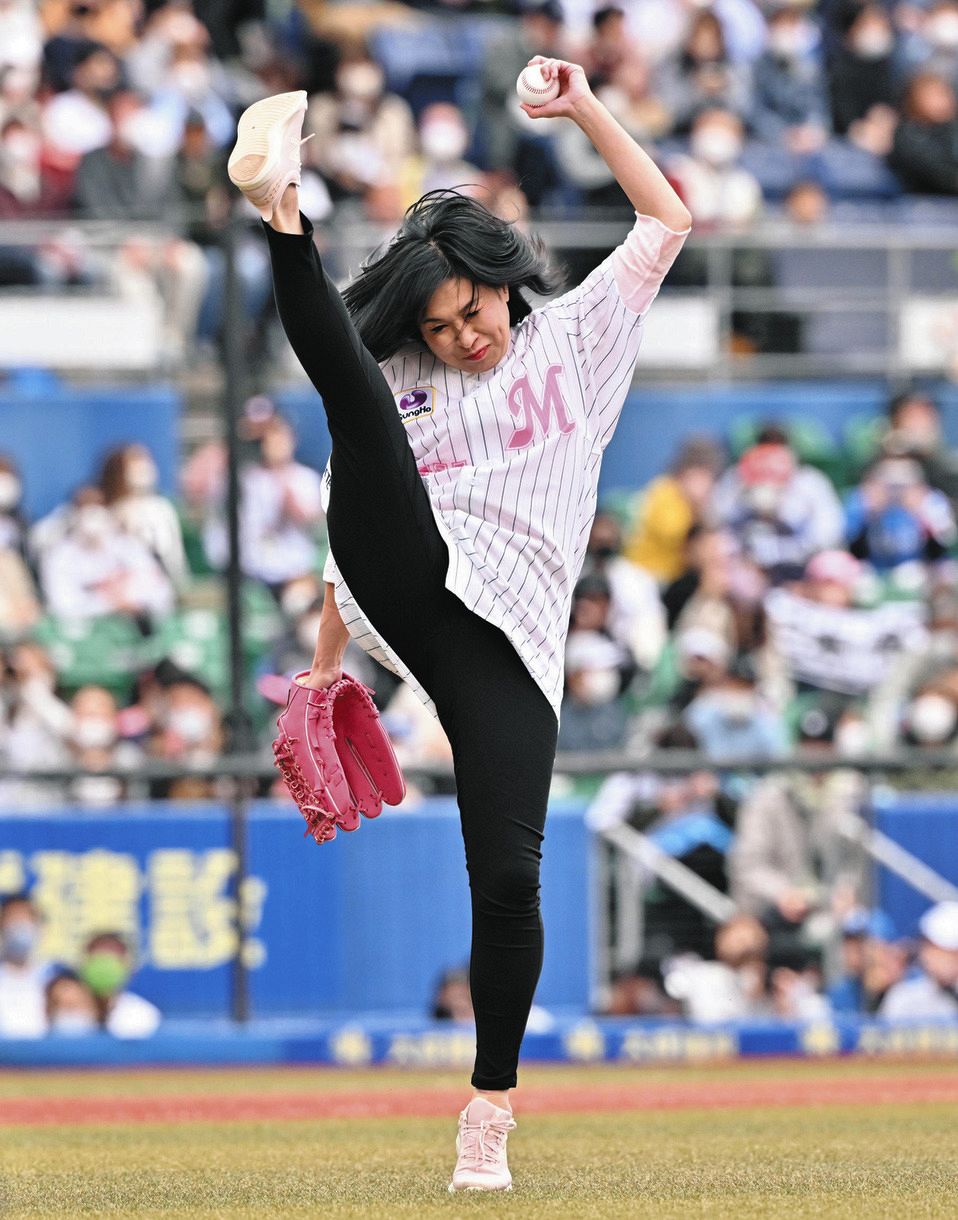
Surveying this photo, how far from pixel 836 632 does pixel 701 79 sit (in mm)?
4595

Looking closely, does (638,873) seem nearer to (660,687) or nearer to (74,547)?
(660,687)

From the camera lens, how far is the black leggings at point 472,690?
3.97 meters

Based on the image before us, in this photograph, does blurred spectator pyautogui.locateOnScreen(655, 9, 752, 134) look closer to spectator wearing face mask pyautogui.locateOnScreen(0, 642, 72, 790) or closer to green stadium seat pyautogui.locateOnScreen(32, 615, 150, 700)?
green stadium seat pyautogui.locateOnScreen(32, 615, 150, 700)

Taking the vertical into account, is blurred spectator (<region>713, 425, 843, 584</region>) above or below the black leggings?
above

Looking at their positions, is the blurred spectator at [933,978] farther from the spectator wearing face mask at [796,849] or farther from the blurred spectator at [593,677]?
the blurred spectator at [593,677]

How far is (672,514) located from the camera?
11992 mm

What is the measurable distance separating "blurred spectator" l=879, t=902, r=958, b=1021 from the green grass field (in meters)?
1.78

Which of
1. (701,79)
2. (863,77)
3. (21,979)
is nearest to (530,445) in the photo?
(21,979)

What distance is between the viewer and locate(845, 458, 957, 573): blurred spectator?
480 inches

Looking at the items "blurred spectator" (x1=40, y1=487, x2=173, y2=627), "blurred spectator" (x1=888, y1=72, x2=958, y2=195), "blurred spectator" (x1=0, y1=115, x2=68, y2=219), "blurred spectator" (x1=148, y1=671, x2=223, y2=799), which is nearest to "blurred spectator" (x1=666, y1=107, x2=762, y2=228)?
"blurred spectator" (x1=888, y1=72, x2=958, y2=195)

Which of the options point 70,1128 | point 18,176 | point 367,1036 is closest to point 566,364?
point 70,1128

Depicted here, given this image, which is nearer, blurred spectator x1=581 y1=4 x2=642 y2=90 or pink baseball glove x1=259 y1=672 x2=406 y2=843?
pink baseball glove x1=259 y1=672 x2=406 y2=843

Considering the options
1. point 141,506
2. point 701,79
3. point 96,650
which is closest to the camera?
point 96,650

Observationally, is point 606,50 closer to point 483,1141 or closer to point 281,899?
point 281,899
